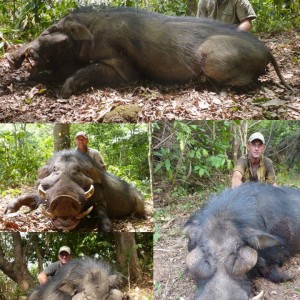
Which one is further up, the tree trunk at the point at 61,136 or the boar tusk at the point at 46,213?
the tree trunk at the point at 61,136

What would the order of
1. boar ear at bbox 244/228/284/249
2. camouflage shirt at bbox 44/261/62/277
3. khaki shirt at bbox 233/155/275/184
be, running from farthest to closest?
camouflage shirt at bbox 44/261/62/277, khaki shirt at bbox 233/155/275/184, boar ear at bbox 244/228/284/249

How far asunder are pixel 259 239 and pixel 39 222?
1.35m

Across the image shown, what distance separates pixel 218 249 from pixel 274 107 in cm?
82

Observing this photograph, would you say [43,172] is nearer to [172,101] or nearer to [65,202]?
[65,202]

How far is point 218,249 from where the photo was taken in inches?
100

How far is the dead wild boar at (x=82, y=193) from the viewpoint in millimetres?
2971

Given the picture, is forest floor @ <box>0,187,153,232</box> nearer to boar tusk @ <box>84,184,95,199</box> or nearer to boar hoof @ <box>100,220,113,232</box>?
boar hoof @ <box>100,220,113,232</box>

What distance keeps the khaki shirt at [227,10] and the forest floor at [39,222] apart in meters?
1.14

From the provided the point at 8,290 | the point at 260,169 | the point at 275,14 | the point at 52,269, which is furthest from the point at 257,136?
the point at 8,290

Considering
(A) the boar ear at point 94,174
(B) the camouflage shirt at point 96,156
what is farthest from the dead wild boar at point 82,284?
(B) the camouflage shirt at point 96,156

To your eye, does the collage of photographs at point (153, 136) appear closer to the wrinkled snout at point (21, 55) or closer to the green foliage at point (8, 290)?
the wrinkled snout at point (21, 55)

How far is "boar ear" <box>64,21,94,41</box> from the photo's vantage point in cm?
296

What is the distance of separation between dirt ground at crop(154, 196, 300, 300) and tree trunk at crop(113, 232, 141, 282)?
189mm

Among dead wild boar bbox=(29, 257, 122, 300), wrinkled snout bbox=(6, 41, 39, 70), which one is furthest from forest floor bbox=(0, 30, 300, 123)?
dead wild boar bbox=(29, 257, 122, 300)
